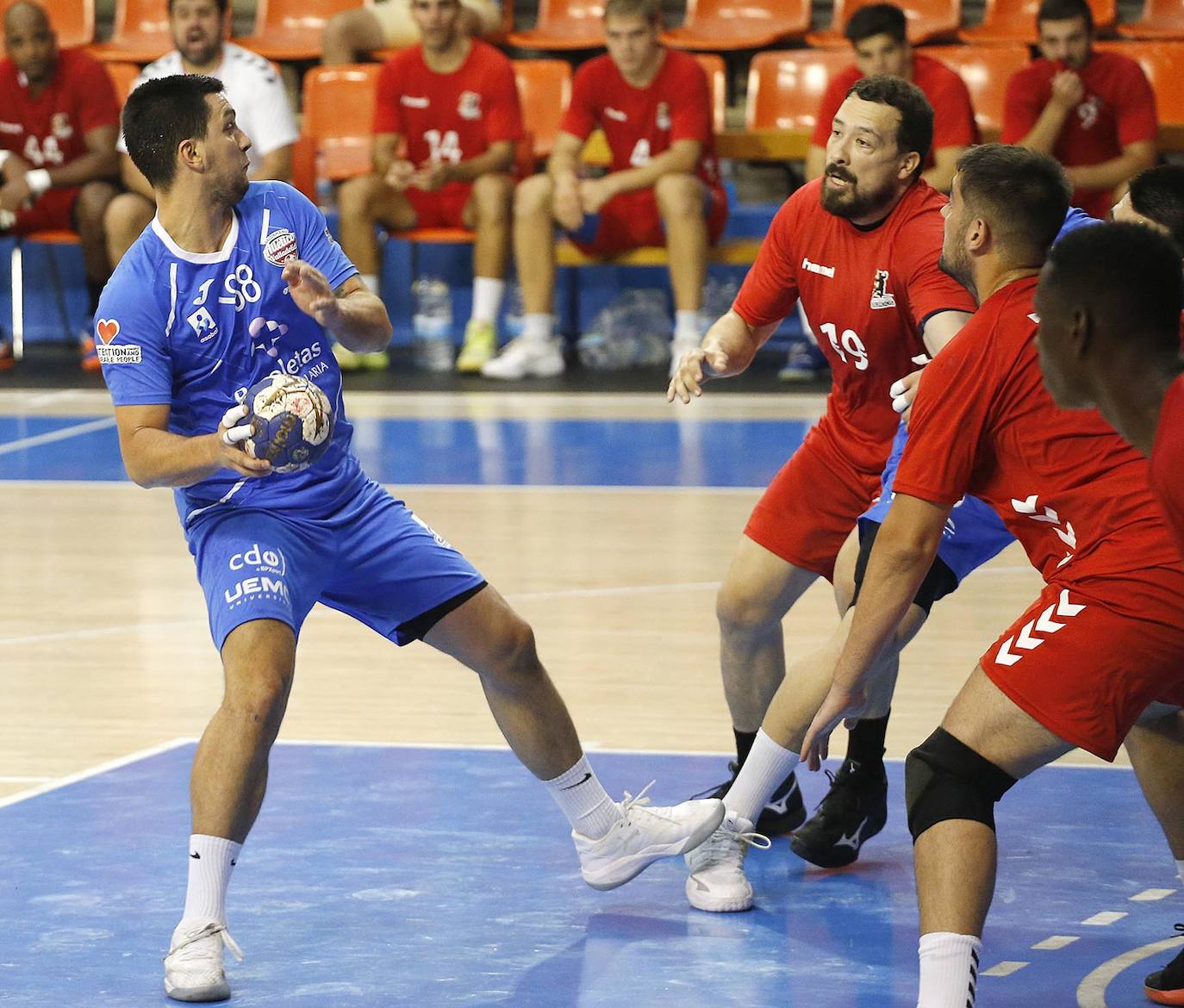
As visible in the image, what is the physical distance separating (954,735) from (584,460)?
630cm

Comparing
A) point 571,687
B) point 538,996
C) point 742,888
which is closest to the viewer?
point 538,996

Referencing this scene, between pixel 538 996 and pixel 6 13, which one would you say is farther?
pixel 6 13

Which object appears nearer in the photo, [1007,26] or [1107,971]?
[1107,971]

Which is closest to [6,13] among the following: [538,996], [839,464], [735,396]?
[735,396]

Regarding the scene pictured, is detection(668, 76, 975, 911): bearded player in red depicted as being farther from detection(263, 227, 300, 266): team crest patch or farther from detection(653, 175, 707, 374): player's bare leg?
detection(653, 175, 707, 374): player's bare leg

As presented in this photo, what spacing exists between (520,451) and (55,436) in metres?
2.52

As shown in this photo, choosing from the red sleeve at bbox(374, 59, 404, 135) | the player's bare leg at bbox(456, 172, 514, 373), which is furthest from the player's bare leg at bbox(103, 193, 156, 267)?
the player's bare leg at bbox(456, 172, 514, 373)

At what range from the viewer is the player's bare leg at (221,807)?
12.3ft

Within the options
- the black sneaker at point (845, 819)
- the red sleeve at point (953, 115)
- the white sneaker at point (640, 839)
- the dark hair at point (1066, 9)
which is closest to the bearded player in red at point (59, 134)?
the red sleeve at point (953, 115)

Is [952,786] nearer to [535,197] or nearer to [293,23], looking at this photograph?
[535,197]

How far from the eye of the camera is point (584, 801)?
4344mm

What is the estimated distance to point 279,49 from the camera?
43.5 ft

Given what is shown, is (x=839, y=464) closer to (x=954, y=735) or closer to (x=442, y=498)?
(x=954, y=735)

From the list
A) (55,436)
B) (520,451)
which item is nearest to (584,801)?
(520,451)
